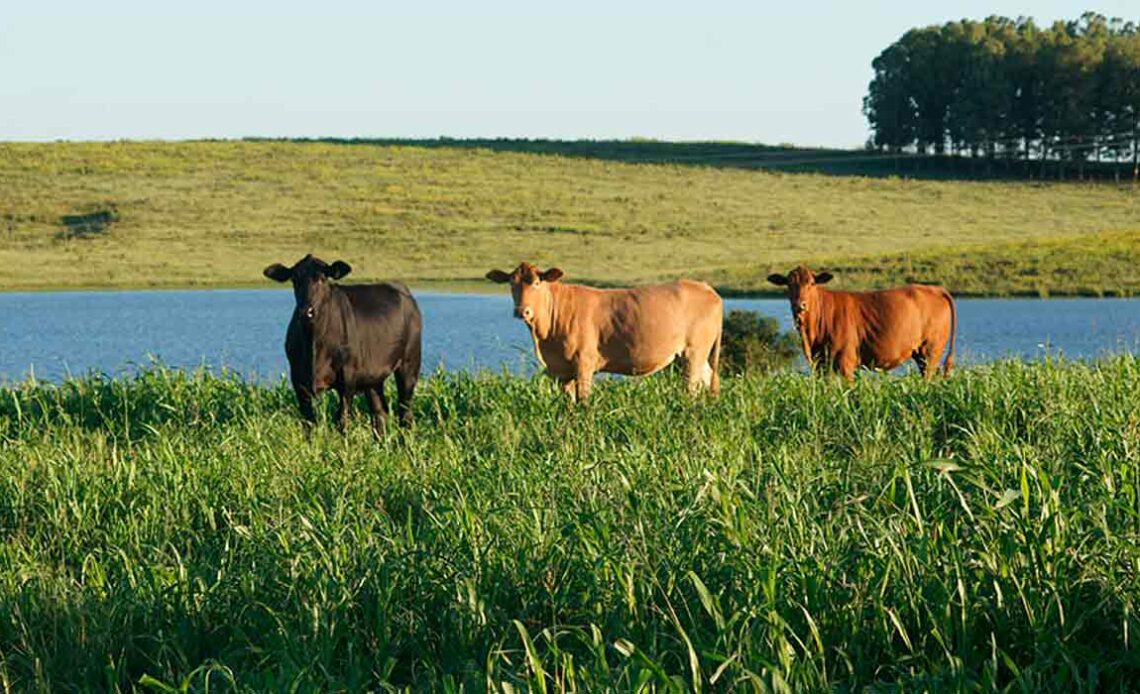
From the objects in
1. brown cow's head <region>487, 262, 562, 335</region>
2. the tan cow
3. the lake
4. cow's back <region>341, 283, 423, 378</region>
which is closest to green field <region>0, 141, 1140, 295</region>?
the lake

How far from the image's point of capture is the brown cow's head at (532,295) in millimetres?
11523

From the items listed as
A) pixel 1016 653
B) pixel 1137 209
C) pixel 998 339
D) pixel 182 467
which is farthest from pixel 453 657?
pixel 1137 209

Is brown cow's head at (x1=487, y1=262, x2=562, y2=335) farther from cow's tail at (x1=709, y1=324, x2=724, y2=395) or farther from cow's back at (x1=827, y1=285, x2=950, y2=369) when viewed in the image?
cow's back at (x1=827, y1=285, x2=950, y2=369)

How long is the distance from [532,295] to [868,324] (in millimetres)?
3413

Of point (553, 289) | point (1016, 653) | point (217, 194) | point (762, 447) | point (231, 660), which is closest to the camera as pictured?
point (1016, 653)

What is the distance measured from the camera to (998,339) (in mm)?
28656

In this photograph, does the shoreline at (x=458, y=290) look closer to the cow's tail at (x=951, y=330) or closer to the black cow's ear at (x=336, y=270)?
the cow's tail at (x=951, y=330)

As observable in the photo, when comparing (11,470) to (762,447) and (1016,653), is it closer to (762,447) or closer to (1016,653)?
(762,447)

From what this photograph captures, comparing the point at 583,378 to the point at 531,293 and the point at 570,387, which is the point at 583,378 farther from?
the point at 531,293

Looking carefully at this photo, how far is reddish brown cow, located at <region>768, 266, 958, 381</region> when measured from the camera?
13039 millimetres

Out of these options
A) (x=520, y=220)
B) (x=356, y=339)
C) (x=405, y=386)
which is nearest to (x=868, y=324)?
(x=405, y=386)

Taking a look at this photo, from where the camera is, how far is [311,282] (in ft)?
35.7

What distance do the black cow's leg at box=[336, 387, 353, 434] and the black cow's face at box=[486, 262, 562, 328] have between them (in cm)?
136

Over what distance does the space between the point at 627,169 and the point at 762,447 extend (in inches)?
2999
